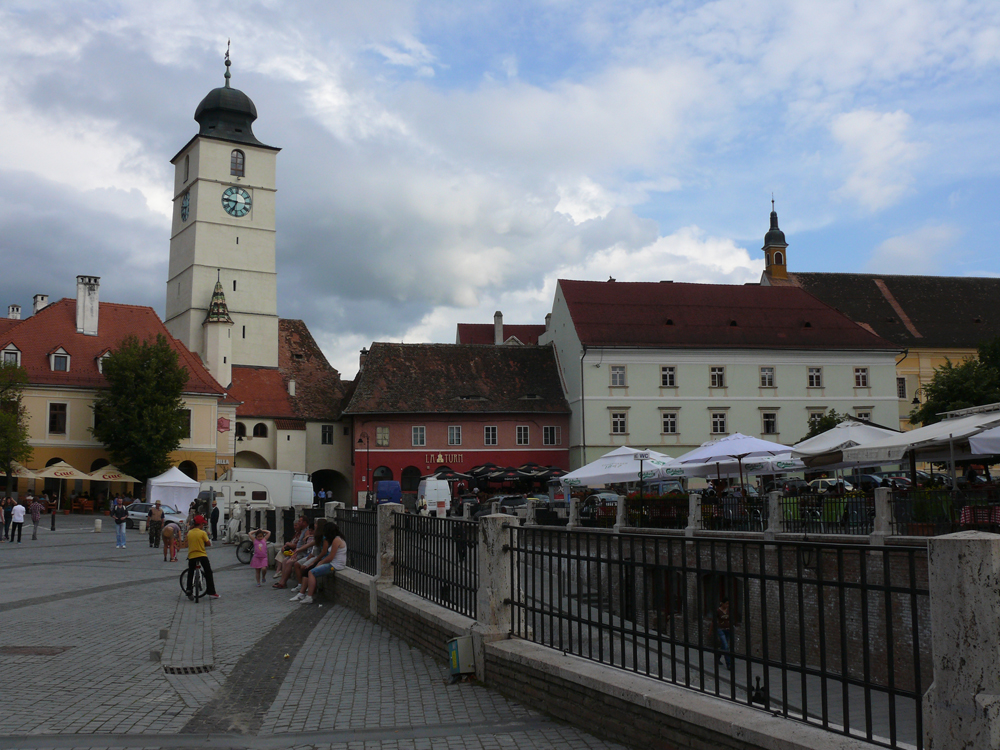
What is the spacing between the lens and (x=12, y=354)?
2072 inches

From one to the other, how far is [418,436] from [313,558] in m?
43.2

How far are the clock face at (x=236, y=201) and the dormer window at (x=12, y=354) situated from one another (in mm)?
27482

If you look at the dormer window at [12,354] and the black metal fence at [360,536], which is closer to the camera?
the black metal fence at [360,536]

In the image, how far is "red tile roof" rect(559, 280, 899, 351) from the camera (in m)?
60.1

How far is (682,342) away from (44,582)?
154 feet

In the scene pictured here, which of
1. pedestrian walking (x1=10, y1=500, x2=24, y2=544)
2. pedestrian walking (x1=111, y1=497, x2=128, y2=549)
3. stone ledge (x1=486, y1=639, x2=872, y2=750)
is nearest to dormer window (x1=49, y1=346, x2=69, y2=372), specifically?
pedestrian walking (x1=10, y1=500, x2=24, y2=544)

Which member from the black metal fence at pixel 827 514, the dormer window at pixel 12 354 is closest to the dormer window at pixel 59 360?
the dormer window at pixel 12 354

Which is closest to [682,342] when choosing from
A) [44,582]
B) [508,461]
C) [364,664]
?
[508,461]

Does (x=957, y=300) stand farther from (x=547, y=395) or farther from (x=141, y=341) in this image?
(x=141, y=341)

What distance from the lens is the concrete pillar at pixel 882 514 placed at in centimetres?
1909

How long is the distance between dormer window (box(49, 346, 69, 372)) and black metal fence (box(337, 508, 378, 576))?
42.9 metres

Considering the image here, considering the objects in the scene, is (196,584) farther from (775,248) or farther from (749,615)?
(775,248)

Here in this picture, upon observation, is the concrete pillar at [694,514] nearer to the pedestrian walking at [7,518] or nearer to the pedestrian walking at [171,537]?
the pedestrian walking at [171,537]

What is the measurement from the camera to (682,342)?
197 feet
